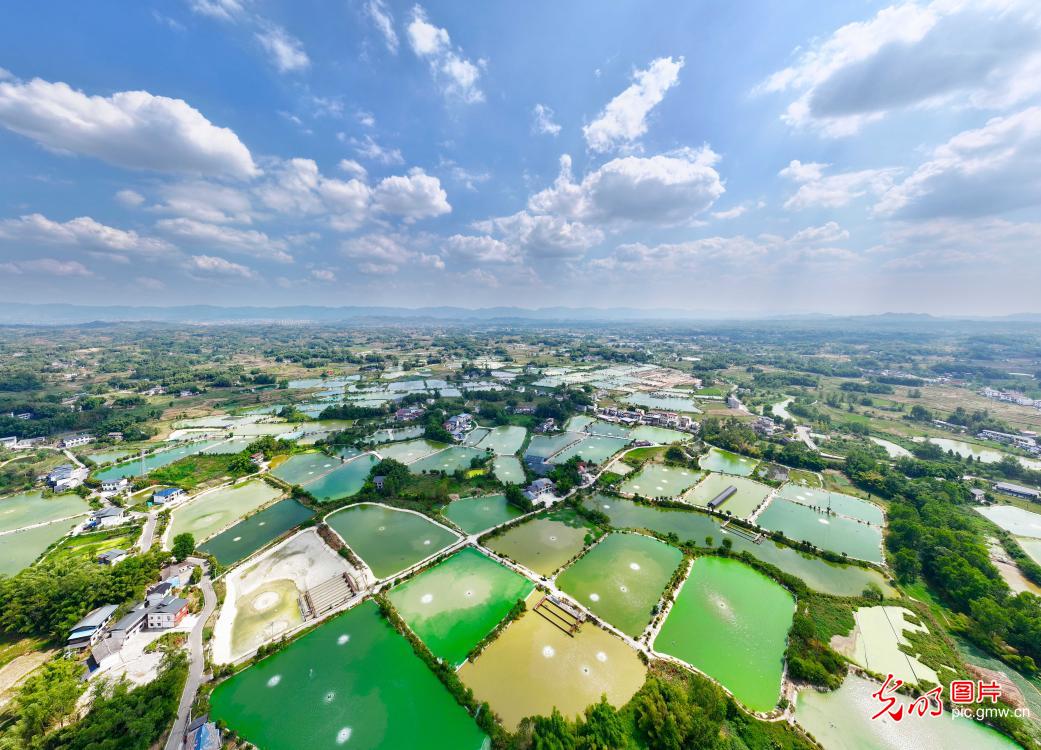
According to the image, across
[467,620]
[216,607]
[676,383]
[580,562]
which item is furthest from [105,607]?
[676,383]

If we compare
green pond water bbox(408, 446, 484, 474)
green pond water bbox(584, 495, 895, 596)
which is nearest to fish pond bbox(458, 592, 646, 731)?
green pond water bbox(584, 495, 895, 596)

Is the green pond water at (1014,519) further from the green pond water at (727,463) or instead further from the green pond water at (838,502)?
the green pond water at (727,463)

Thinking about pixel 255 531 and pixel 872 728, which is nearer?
pixel 872 728

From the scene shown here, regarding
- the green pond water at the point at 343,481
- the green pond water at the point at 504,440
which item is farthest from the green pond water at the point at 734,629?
the green pond water at the point at 343,481

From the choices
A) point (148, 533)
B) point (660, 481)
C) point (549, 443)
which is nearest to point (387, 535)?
point (148, 533)

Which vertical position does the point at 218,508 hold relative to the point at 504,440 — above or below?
above

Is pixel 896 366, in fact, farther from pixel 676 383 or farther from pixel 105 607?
pixel 105 607

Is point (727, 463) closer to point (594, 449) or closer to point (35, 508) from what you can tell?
point (594, 449)
